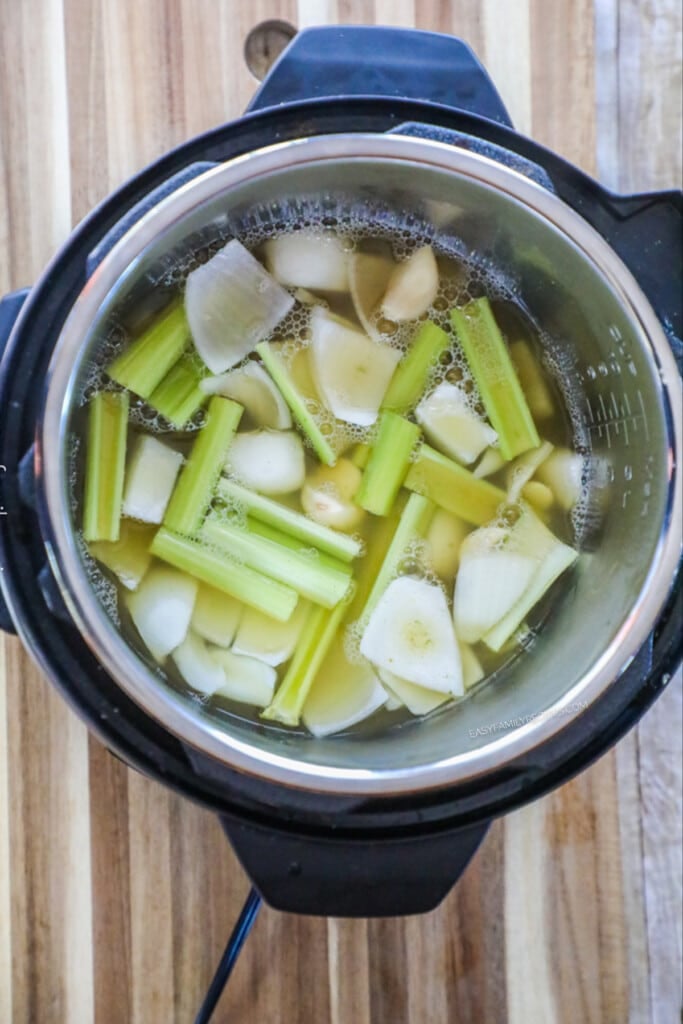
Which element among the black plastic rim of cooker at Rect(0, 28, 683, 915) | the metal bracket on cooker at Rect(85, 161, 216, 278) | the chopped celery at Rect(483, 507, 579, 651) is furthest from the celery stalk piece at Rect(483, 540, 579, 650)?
the metal bracket on cooker at Rect(85, 161, 216, 278)

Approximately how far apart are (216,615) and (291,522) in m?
0.09

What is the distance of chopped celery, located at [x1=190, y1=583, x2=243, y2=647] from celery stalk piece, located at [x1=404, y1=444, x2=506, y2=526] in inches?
6.2

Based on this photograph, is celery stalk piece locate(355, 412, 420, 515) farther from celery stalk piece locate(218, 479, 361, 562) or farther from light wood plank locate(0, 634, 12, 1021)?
light wood plank locate(0, 634, 12, 1021)

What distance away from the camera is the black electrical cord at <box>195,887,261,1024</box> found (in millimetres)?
673

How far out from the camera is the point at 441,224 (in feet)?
2.03

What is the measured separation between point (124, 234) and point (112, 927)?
522 millimetres

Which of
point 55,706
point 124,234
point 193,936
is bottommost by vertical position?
point 193,936

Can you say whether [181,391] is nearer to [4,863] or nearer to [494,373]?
[494,373]

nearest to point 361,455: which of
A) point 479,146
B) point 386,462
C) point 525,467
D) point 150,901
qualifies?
point 386,462

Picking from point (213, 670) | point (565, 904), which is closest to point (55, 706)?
point (213, 670)

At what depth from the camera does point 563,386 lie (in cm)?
67

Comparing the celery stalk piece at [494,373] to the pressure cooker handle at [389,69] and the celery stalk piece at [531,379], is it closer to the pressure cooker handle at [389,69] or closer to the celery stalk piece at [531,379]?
the celery stalk piece at [531,379]

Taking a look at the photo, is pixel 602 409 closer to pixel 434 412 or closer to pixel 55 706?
pixel 434 412

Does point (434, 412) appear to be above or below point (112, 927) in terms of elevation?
above
